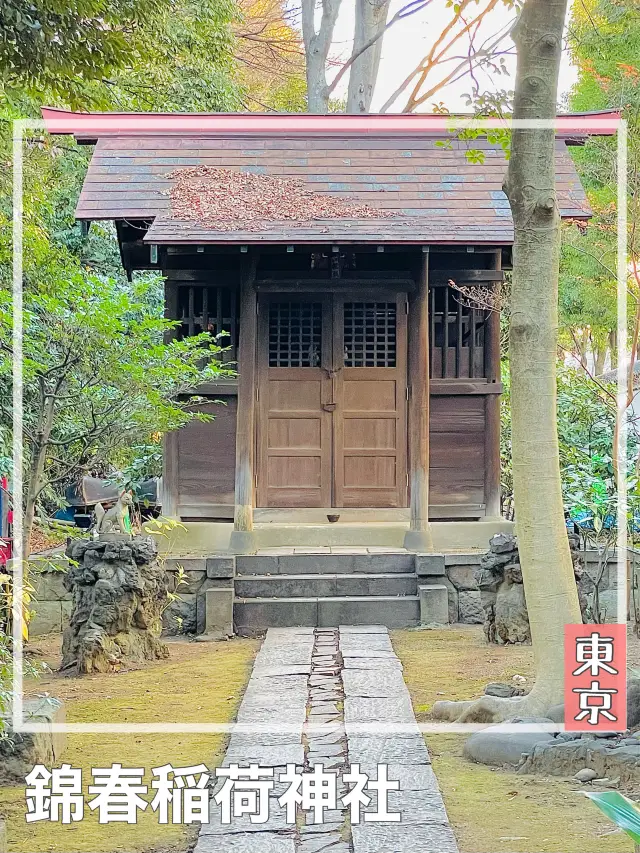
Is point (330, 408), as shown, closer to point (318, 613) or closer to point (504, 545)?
point (318, 613)

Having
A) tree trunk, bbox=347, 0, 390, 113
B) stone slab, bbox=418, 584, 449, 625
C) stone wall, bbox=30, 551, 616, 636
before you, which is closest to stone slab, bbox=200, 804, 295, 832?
stone wall, bbox=30, 551, 616, 636

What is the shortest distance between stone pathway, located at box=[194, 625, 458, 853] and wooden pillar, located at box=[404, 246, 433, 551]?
5.92ft

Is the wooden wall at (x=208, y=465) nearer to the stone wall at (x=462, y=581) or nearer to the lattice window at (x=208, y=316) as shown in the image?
the lattice window at (x=208, y=316)

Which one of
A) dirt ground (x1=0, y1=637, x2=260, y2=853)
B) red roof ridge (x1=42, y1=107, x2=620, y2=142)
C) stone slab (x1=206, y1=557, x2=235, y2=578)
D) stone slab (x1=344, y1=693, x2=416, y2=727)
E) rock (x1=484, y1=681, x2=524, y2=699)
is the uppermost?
red roof ridge (x1=42, y1=107, x2=620, y2=142)

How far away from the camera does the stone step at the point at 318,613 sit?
30.2 ft

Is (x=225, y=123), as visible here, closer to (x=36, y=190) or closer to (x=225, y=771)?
(x=36, y=190)

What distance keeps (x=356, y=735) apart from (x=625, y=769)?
142cm

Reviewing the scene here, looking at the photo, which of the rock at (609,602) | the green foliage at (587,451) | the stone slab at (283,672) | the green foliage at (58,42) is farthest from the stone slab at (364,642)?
the green foliage at (58,42)

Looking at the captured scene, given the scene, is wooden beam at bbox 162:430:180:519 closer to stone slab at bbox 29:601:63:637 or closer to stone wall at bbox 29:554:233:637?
stone wall at bbox 29:554:233:637

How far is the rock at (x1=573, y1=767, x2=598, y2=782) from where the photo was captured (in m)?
4.45

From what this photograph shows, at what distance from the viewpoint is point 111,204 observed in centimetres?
1055

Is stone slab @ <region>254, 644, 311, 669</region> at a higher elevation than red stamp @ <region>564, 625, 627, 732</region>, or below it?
below

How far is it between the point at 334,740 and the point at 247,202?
693cm

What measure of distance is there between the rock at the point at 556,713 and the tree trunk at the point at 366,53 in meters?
15.9
